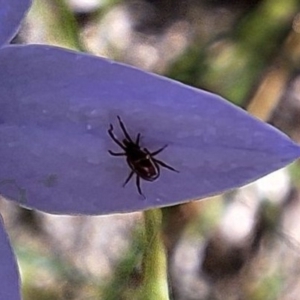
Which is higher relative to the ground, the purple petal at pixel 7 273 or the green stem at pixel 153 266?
the purple petal at pixel 7 273

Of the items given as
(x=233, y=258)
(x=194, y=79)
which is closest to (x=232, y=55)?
(x=194, y=79)

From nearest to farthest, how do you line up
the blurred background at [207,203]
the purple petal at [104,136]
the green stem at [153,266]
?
the purple petal at [104,136], the green stem at [153,266], the blurred background at [207,203]

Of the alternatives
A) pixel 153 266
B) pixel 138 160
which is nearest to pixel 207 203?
pixel 153 266

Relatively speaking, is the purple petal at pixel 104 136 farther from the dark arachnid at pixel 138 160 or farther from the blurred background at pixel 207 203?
the blurred background at pixel 207 203

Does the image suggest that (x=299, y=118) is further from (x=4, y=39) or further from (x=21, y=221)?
(x=4, y=39)

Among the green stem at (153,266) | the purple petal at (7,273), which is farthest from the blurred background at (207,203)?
the purple petal at (7,273)

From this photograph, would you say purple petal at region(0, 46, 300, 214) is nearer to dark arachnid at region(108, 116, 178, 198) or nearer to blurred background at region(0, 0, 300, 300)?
dark arachnid at region(108, 116, 178, 198)
